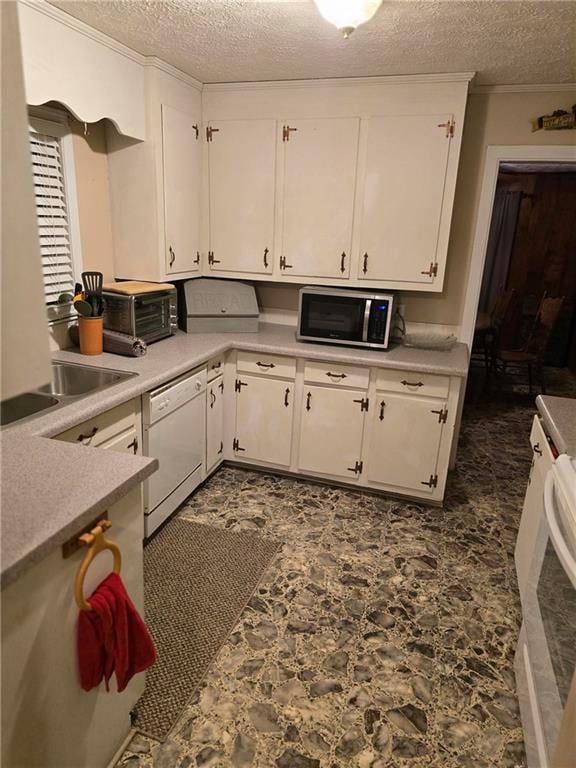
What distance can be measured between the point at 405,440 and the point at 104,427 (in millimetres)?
1726

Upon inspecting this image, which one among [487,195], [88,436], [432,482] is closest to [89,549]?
[88,436]

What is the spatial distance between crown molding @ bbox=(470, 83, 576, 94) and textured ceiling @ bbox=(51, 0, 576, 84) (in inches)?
2.3

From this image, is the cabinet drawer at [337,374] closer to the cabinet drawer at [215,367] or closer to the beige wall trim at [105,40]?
the cabinet drawer at [215,367]

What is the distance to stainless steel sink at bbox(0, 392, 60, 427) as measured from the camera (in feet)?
6.55

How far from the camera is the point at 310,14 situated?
6.75 ft

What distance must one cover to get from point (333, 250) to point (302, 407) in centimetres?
100

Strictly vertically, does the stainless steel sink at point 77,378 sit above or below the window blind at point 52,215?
below

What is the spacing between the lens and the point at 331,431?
3.12m

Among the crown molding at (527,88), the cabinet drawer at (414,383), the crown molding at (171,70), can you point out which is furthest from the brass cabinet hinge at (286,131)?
the cabinet drawer at (414,383)

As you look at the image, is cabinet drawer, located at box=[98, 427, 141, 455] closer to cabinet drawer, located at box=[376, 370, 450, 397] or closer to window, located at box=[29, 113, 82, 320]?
window, located at box=[29, 113, 82, 320]

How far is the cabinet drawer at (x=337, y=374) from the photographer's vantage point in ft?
9.74

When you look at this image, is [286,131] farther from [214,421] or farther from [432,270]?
[214,421]

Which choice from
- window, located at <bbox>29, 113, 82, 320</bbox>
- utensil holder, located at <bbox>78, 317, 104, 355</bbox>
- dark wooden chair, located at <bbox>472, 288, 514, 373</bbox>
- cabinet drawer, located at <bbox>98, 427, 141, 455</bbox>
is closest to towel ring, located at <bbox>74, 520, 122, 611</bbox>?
cabinet drawer, located at <bbox>98, 427, 141, 455</bbox>

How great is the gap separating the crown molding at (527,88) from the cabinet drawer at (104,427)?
264cm
